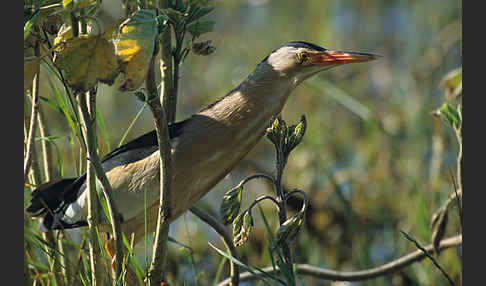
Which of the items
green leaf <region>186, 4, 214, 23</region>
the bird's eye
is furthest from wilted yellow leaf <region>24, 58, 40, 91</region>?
the bird's eye

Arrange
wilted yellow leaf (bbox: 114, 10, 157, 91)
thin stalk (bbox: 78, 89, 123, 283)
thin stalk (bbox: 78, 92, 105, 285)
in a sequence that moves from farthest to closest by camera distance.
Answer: thin stalk (bbox: 78, 92, 105, 285) → thin stalk (bbox: 78, 89, 123, 283) → wilted yellow leaf (bbox: 114, 10, 157, 91)

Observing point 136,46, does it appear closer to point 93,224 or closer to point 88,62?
point 88,62

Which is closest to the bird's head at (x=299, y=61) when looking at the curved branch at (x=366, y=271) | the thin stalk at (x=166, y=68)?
the thin stalk at (x=166, y=68)

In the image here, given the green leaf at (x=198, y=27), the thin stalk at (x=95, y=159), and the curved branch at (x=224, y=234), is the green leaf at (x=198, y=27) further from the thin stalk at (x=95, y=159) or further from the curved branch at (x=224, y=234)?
the curved branch at (x=224, y=234)

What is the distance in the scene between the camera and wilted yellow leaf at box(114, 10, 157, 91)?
2.72 ft

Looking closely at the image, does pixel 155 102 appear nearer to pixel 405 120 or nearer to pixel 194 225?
pixel 194 225

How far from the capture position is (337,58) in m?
1.20

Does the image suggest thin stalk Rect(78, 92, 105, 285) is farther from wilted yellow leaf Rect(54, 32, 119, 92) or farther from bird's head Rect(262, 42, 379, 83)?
bird's head Rect(262, 42, 379, 83)

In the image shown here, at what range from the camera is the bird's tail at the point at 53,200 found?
122 cm

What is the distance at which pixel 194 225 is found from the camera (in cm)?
217

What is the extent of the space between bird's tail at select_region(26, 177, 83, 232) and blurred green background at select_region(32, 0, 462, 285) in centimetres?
36

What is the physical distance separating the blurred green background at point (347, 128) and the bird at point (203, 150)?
357 mm

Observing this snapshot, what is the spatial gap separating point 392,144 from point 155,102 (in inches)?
62.2

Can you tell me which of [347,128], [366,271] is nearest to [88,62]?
[366,271]
